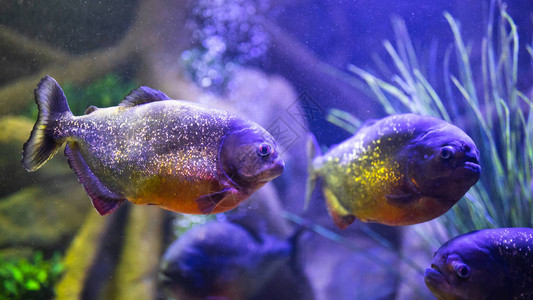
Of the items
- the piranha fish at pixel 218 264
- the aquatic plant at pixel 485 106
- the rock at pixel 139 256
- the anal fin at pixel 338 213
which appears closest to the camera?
the anal fin at pixel 338 213

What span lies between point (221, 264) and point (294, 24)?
168 cm

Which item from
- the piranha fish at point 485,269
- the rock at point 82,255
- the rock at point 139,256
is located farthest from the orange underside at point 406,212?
the rock at point 82,255

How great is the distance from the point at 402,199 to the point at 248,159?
64 centimetres

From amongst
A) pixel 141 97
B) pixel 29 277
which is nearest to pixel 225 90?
pixel 141 97

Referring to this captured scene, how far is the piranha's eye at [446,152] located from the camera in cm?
117

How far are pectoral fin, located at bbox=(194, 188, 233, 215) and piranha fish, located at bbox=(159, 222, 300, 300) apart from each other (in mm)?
1154

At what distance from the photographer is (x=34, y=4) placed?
2.16 m

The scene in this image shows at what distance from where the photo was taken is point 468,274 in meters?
1.14

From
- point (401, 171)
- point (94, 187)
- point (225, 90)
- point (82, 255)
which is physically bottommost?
point (82, 255)

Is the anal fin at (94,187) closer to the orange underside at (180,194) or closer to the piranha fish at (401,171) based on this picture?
the orange underside at (180,194)

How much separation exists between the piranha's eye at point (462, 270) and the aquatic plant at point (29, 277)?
2384 millimetres

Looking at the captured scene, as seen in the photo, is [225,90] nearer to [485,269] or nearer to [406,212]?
[406,212]

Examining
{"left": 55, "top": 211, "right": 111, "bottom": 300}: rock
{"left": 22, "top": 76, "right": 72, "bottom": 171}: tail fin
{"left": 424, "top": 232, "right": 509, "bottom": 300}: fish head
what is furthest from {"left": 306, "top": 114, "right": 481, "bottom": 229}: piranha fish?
{"left": 55, "top": 211, "right": 111, "bottom": 300}: rock

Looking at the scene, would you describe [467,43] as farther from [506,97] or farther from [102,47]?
[102,47]
